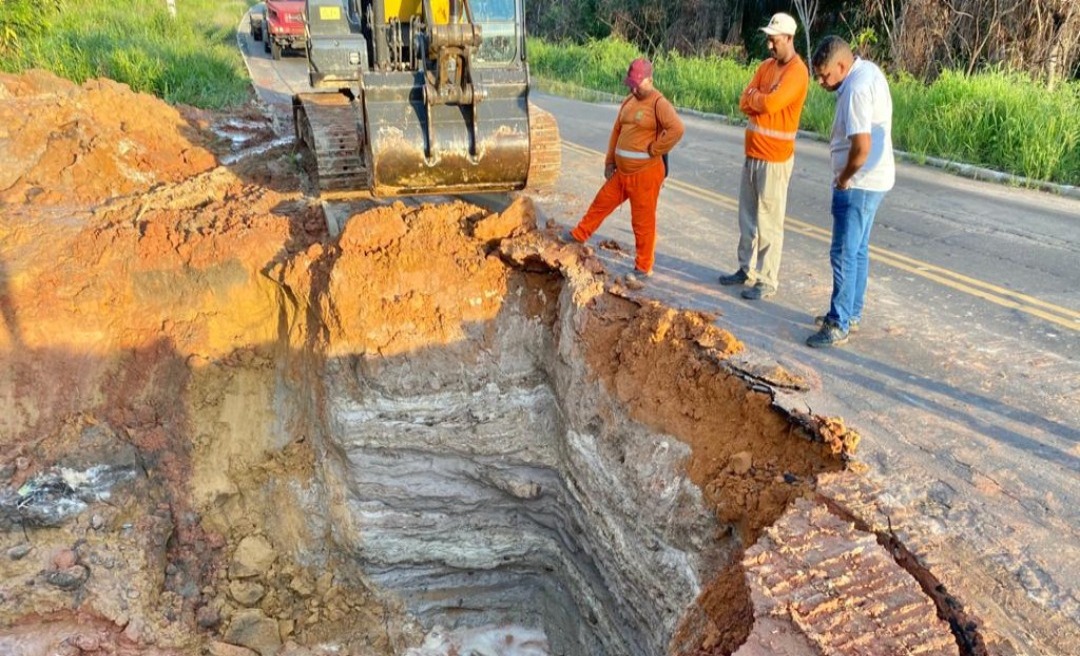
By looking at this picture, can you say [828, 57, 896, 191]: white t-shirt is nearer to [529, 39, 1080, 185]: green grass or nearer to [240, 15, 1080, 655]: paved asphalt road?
[240, 15, 1080, 655]: paved asphalt road

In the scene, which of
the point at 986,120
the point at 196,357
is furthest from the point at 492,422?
the point at 986,120

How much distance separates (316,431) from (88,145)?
4.31 meters

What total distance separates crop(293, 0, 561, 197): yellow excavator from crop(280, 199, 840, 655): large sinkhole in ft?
3.66

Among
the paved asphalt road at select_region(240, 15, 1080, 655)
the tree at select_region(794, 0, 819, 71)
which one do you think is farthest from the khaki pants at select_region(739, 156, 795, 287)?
A: the tree at select_region(794, 0, 819, 71)

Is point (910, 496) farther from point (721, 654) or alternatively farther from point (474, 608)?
point (474, 608)

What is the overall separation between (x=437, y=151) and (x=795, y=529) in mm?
5015

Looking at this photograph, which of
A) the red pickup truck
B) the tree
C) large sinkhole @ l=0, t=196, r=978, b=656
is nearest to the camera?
large sinkhole @ l=0, t=196, r=978, b=656

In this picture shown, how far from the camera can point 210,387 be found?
21.4 feet

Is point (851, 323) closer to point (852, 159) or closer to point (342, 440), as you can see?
point (852, 159)

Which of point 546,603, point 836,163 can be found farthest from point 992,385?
point 546,603

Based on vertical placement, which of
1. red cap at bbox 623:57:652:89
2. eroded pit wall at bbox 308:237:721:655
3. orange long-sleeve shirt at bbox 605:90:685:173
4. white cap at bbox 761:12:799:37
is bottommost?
eroded pit wall at bbox 308:237:721:655

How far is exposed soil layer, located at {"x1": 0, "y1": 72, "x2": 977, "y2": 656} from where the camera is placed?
568cm

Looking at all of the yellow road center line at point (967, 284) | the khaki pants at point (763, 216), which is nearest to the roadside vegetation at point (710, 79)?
the yellow road center line at point (967, 284)

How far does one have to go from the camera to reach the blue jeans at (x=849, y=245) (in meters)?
5.12
